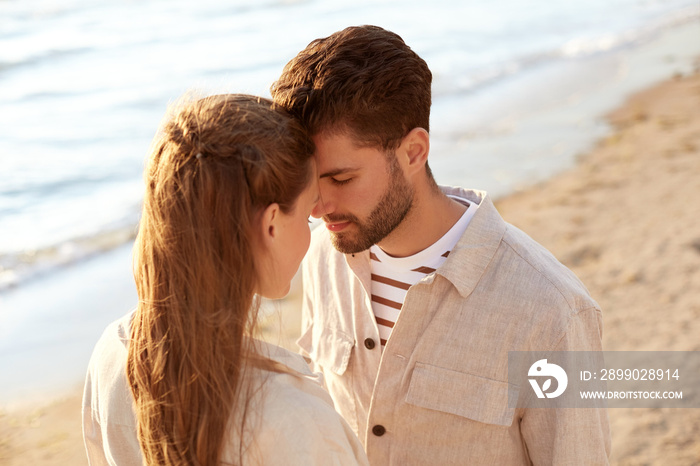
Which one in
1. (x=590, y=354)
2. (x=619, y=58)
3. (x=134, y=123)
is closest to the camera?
(x=590, y=354)

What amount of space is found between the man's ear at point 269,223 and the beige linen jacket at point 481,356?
752mm

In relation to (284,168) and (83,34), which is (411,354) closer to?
(284,168)

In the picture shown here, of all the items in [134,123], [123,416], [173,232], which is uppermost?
[173,232]

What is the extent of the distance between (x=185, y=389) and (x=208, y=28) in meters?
17.6

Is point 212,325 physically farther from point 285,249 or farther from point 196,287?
point 285,249

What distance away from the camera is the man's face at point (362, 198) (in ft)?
8.38

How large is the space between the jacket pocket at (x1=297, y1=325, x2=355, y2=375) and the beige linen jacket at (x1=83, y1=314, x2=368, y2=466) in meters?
0.84

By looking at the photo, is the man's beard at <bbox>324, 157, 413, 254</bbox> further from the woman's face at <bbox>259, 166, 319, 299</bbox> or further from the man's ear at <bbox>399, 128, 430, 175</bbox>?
the woman's face at <bbox>259, 166, 319, 299</bbox>

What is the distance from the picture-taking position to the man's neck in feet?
8.64

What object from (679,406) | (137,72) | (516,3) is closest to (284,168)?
(679,406)

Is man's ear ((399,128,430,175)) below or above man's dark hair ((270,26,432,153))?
below

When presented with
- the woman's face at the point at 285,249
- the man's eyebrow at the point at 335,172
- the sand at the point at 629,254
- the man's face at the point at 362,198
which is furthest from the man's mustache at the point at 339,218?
the woman's face at the point at 285,249

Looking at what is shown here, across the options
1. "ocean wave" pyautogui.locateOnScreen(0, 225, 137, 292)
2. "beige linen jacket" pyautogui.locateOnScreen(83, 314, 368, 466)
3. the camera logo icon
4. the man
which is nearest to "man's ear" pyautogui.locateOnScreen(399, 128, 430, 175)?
the man

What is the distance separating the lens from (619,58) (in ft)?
44.5
